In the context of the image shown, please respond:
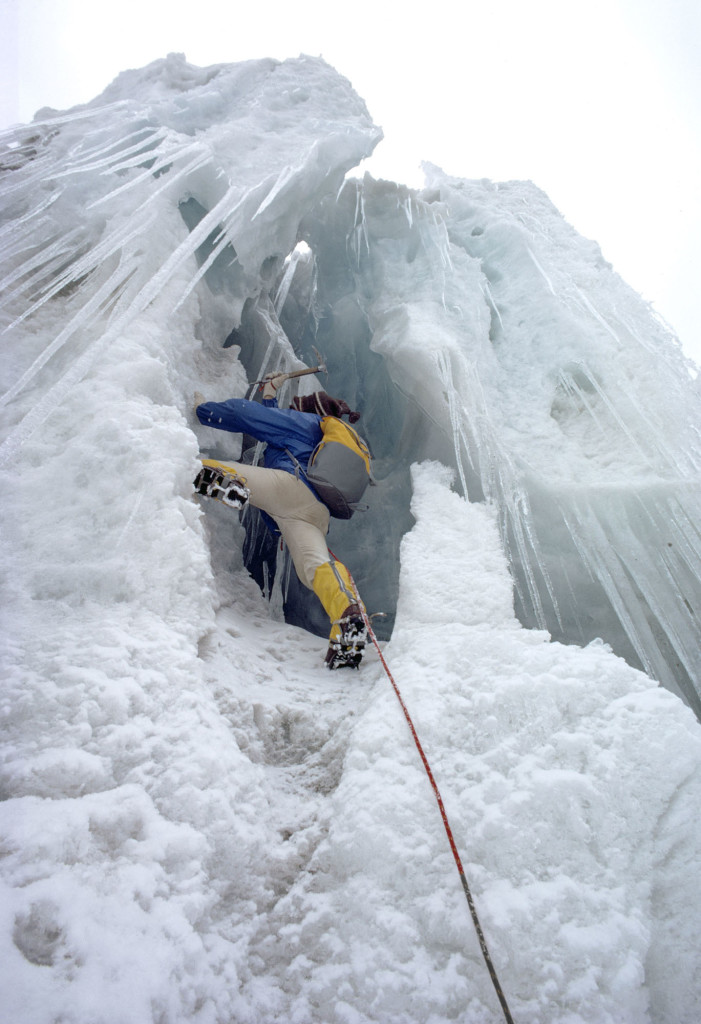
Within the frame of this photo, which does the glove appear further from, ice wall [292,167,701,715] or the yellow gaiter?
the yellow gaiter

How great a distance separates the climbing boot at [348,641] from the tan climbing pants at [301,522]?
133mm

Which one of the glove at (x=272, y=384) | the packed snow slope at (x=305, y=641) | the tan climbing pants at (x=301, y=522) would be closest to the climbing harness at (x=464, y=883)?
the packed snow slope at (x=305, y=641)

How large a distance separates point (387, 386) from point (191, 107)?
10.4 ft

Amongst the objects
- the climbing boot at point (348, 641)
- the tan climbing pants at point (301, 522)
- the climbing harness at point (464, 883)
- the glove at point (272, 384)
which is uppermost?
the glove at point (272, 384)

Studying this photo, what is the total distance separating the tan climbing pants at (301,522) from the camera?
277 centimetres

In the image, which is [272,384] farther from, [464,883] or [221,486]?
[464,883]

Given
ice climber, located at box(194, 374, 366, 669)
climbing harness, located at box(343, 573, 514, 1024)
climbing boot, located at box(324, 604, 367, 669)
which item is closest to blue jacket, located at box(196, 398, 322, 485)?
ice climber, located at box(194, 374, 366, 669)

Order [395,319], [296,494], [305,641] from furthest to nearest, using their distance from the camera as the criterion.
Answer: [395,319] < [296,494] < [305,641]

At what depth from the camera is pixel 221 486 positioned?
2.69 metres

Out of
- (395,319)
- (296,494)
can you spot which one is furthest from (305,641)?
(395,319)

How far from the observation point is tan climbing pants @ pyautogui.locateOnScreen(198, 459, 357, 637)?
109 inches

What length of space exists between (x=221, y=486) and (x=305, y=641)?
107cm

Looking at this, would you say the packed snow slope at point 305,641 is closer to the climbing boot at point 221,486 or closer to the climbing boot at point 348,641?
the climbing boot at point 348,641

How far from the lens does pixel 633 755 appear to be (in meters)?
1.53
